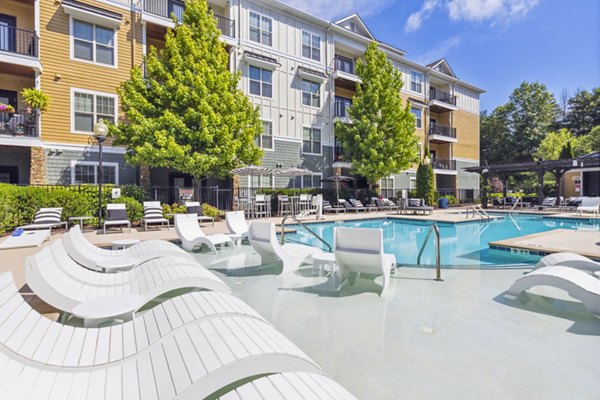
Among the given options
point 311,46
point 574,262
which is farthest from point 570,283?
point 311,46

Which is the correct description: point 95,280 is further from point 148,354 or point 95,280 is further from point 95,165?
point 95,165

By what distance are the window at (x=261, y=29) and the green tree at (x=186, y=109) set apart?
4.44 meters

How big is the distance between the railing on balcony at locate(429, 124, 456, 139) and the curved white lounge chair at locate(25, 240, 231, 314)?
28.3m

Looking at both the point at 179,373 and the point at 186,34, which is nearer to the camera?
the point at 179,373

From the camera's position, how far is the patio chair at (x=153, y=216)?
11629 millimetres

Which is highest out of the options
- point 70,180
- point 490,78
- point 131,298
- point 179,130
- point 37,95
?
point 490,78

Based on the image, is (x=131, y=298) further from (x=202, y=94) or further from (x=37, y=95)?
Answer: (x=37, y=95)

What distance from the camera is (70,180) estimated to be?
14.0 metres

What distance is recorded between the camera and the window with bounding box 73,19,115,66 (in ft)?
47.6

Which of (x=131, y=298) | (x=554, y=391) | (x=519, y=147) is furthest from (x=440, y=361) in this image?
(x=519, y=147)

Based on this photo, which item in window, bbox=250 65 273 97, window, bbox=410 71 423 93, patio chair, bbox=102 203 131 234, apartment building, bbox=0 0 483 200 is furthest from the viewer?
window, bbox=410 71 423 93

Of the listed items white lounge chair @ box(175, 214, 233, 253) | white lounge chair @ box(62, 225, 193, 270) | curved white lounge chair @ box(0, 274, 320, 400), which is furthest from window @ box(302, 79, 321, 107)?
curved white lounge chair @ box(0, 274, 320, 400)

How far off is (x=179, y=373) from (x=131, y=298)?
7.13 feet

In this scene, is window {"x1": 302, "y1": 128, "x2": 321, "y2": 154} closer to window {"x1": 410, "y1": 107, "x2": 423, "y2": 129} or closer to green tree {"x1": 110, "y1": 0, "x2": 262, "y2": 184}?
green tree {"x1": 110, "y1": 0, "x2": 262, "y2": 184}
